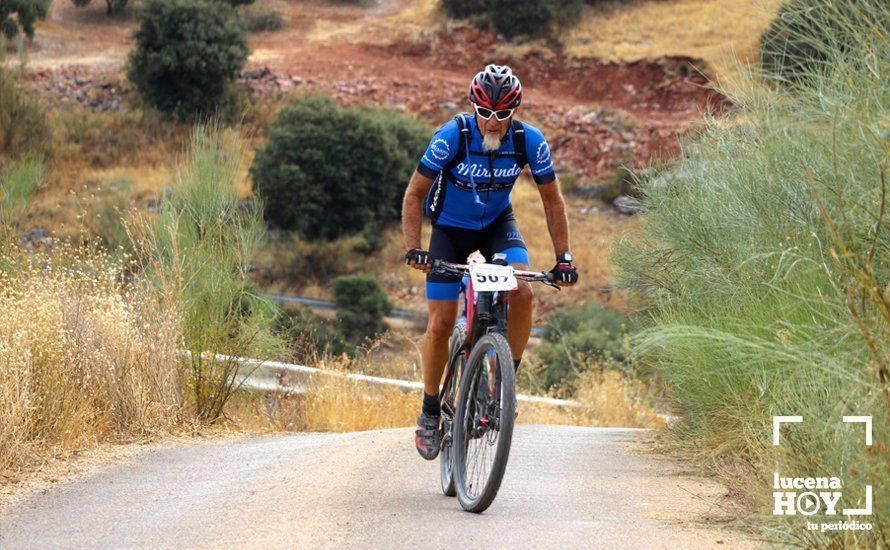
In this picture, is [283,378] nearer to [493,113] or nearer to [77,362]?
[77,362]

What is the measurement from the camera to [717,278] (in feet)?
27.1

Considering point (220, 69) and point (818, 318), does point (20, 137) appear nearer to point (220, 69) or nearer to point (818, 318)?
point (220, 69)

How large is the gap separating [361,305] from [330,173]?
11.0 meters

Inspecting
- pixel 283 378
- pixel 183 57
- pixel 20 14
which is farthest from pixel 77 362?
pixel 20 14

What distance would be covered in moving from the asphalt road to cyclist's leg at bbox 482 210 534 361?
926 millimetres

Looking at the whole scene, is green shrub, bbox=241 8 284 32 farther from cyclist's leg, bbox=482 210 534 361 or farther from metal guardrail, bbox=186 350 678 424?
cyclist's leg, bbox=482 210 534 361

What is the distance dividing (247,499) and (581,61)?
58.5m

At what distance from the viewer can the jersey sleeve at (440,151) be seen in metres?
7.10

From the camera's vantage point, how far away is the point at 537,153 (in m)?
7.25

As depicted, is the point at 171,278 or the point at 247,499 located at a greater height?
the point at 171,278

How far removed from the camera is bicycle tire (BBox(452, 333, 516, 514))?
6129mm

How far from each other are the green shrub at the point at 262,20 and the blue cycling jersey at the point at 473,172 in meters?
67.7

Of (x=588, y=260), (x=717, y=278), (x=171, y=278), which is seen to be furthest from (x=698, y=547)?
(x=588, y=260)

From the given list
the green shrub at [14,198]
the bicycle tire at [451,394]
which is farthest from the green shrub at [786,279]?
the green shrub at [14,198]
